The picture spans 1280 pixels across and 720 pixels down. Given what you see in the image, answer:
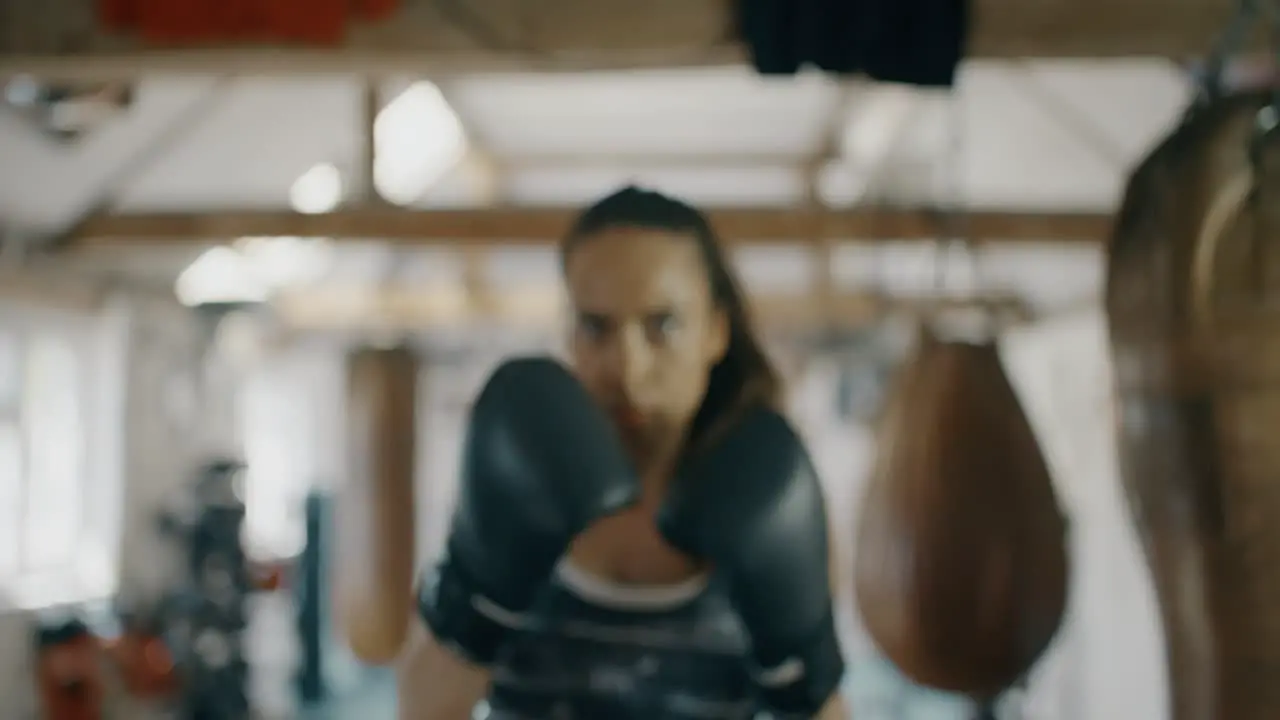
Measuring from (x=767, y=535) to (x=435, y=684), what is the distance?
553 millimetres

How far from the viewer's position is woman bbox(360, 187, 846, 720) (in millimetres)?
1236

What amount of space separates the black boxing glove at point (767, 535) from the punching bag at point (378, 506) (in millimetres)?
1173

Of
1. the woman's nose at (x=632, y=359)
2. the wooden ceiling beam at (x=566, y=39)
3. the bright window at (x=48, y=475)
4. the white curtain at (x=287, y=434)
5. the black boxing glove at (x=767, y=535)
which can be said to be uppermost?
the wooden ceiling beam at (x=566, y=39)

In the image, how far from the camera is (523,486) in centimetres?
106

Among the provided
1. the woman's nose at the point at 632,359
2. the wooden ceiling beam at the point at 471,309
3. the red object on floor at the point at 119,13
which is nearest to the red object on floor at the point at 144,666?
the wooden ceiling beam at the point at 471,309

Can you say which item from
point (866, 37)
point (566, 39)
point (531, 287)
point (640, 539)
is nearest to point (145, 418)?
point (531, 287)

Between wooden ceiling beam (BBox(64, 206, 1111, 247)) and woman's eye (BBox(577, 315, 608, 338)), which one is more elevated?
woman's eye (BBox(577, 315, 608, 338))

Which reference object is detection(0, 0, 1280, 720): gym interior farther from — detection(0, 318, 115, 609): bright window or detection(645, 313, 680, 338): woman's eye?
detection(645, 313, 680, 338): woman's eye

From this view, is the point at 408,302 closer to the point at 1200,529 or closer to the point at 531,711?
the point at 531,711

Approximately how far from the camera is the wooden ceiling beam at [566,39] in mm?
1405

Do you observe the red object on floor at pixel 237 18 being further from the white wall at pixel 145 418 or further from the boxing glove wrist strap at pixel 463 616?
the white wall at pixel 145 418

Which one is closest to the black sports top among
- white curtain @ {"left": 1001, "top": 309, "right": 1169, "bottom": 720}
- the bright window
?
white curtain @ {"left": 1001, "top": 309, "right": 1169, "bottom": 720}

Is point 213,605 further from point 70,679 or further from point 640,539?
point 640,539

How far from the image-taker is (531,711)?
127 cm
